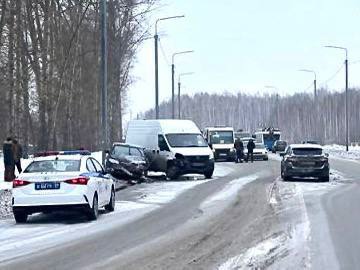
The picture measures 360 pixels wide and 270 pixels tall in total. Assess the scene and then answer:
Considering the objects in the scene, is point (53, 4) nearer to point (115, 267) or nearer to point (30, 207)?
point (30, 207)

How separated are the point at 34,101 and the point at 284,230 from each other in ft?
106

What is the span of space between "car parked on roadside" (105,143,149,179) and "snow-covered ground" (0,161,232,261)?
756cm

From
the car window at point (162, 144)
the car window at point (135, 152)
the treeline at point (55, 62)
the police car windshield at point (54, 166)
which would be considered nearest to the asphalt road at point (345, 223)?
the police car windshield at point (54, 166)

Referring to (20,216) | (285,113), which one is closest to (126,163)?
(20,216)

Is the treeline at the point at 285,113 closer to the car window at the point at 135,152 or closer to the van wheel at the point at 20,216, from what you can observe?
the car window at the point at 135,152

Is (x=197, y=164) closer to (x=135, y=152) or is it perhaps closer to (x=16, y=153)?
(x=135, y=152)

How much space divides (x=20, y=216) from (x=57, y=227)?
1.17 metres

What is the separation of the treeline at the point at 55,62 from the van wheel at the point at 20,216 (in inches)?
702

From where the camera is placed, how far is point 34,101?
151ft

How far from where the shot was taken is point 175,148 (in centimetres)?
3462

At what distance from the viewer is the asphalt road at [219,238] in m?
11.6

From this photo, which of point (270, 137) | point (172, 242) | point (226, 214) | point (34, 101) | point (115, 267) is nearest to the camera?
point (115, 267)

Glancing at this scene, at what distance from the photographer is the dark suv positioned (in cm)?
3177

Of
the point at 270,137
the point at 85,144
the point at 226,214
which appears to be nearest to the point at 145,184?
the point at 226,214
